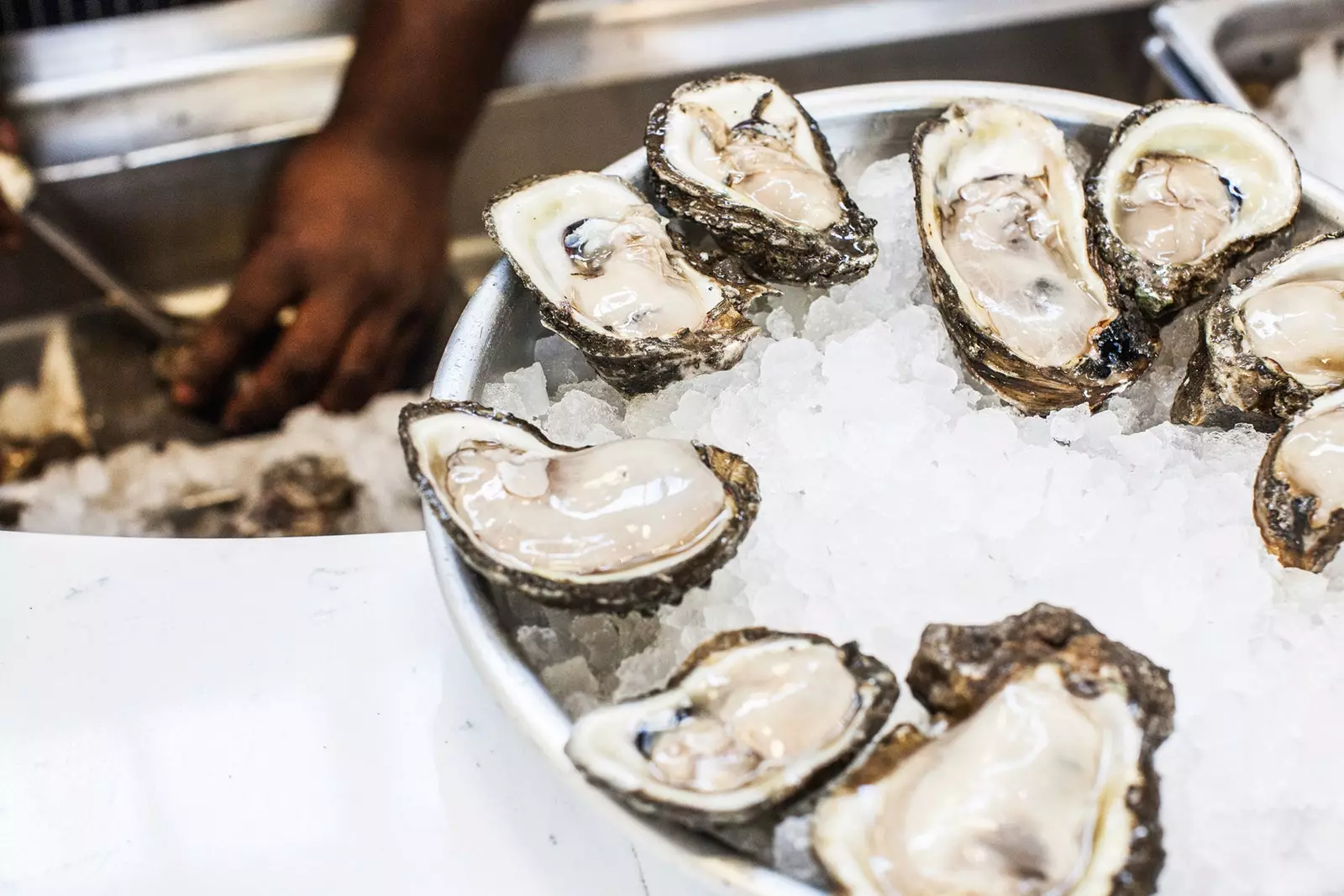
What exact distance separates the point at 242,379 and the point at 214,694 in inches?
35.1

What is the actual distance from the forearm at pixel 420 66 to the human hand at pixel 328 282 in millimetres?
33

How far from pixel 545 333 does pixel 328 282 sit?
768 mm

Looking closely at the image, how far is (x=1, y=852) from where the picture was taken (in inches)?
28.0

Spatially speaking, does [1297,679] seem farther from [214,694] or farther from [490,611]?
[214,694]

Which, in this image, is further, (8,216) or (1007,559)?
(8,216)

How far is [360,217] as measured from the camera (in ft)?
4.89

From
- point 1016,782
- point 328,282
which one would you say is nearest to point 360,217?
point 328,282

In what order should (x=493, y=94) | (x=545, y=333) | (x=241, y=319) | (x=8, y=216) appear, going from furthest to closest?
(x=493, y=94)
(x=241, y=319)
(x=8, y=216)
(x=545, y=333)

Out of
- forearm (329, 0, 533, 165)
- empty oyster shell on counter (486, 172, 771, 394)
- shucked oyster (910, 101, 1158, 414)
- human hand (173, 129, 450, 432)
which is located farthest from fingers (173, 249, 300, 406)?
shucked oyster (910, 101, 1158, 414)

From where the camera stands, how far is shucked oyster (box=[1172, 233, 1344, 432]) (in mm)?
749

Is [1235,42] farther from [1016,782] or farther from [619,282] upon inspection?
A: [1016,782]

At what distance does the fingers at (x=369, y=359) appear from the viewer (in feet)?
4.92

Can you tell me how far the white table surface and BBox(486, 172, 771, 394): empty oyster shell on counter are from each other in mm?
246

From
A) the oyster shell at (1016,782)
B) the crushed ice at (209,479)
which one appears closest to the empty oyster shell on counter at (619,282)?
the oyster shell at (1016,782)
